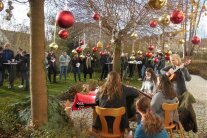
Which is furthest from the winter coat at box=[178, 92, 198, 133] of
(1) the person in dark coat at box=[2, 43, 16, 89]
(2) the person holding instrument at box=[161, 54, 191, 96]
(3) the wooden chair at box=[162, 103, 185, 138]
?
(1) the person in dark coat at box=[2, 43, 16, 89]

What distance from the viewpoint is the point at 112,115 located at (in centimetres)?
512

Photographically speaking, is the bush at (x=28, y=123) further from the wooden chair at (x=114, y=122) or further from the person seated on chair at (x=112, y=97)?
the person seated on chair at (x=112, y=97)

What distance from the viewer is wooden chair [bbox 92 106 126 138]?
16.8 ft

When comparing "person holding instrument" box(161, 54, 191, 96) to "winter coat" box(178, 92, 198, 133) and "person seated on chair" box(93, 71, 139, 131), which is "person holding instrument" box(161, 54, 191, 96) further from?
"person seated on chair" box(93, 71, 139, 131)

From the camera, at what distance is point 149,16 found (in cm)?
1532

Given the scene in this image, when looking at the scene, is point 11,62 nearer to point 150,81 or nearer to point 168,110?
point 150,81

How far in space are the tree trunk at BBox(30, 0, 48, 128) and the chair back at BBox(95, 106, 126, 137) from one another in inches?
34.4

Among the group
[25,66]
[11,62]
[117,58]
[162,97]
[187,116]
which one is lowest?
[187,116]

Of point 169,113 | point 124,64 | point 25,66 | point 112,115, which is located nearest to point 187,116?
point 169,113

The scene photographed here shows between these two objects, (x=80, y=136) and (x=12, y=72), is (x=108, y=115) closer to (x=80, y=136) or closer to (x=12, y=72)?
(x=80, y=136)

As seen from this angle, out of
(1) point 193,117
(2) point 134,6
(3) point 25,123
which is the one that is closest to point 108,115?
(3) point 25,123

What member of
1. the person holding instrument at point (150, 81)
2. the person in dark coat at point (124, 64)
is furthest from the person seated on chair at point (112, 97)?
the person in dark coat at point (124, 64)

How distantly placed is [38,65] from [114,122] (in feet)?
4.75

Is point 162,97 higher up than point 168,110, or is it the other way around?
point 162,97
